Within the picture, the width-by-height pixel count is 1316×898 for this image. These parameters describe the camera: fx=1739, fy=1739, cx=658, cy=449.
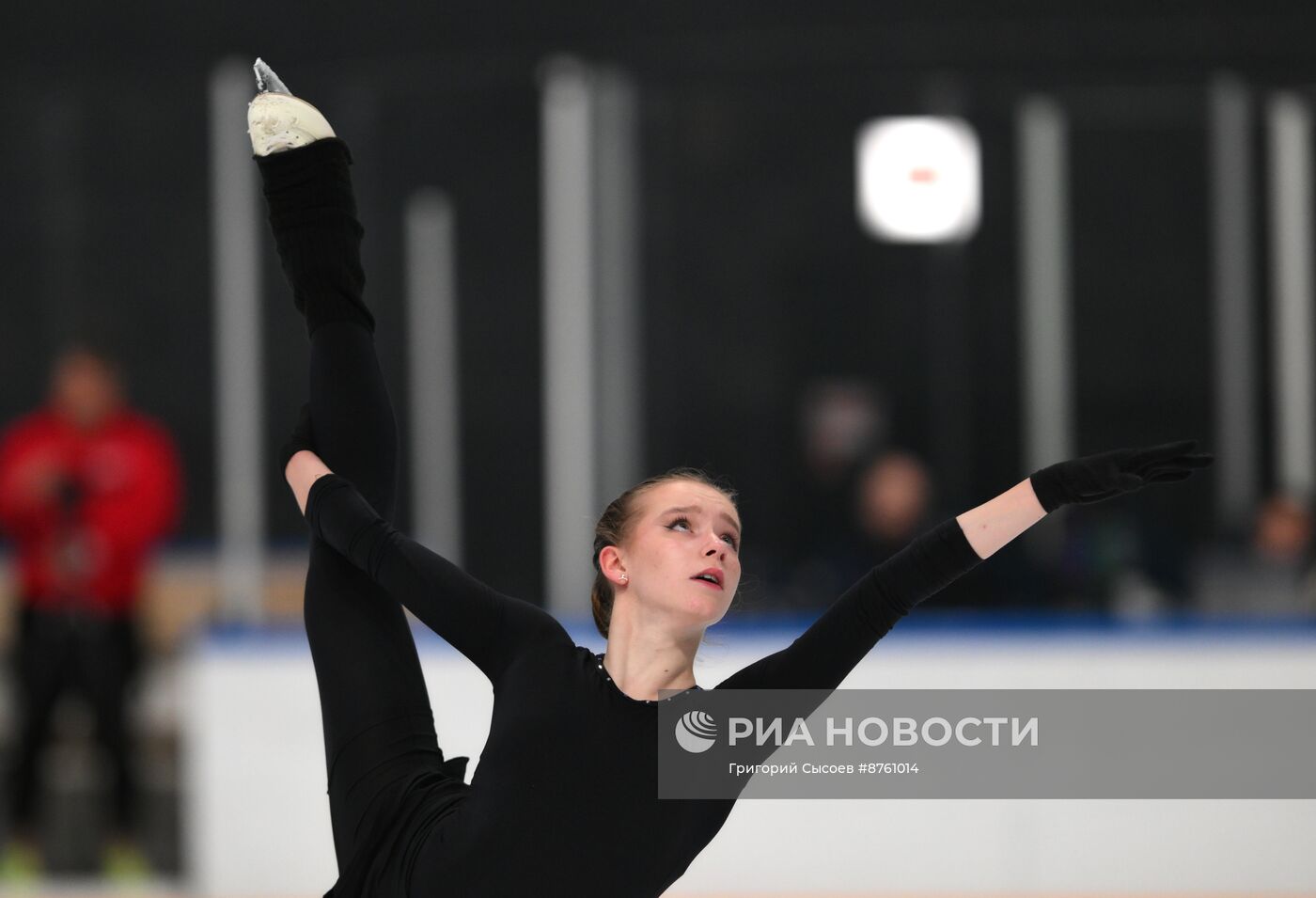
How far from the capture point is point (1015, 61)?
5.85 m

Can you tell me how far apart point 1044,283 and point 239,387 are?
267 centimetres

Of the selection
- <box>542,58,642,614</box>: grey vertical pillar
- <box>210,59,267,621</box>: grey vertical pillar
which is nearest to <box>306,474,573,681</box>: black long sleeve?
<box>542,58,642,614</box>: grey vertical pillar

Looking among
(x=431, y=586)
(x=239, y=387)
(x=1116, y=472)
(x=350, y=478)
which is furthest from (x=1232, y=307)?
(x=431, y=586)

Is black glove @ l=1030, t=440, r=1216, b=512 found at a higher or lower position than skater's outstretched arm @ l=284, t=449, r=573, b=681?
higher

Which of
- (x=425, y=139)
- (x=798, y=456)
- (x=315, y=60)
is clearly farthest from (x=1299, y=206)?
(x=315, y=60)

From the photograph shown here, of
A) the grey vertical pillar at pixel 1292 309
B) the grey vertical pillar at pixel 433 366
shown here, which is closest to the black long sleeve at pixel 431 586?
the grey vertical pillar at pixel 433 366

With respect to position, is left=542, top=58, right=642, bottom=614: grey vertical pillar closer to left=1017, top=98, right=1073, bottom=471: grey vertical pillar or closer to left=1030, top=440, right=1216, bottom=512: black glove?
left=1017, top=98, right=1073, bottom=471: grey vertical pillar

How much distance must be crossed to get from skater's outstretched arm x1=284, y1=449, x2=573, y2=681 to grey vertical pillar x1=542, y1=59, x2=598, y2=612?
2.67 meters

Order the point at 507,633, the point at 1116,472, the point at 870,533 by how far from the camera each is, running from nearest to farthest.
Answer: the point at 1116,472 → the point at 507,633 → the point at 870,533

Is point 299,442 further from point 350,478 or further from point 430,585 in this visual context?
point 430,585

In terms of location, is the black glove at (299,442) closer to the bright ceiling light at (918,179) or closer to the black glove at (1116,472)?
the black glove at (1116,472)

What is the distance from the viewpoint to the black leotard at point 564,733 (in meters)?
2.47

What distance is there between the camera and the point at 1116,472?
2.30 metres

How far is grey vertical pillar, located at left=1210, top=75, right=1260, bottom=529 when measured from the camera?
229 inches
